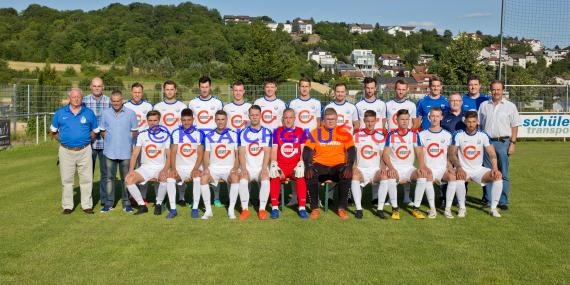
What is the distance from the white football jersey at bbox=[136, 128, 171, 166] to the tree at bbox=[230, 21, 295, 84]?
1031 inches

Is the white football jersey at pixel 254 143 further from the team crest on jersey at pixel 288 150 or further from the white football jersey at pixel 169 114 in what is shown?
the white football jersey at pixel 169 114

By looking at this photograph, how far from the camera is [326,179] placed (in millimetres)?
7047

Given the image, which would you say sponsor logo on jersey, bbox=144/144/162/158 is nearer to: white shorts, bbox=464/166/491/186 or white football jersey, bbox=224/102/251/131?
white football jersey, bbox=224/102/251/131

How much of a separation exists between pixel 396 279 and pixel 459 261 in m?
0.86

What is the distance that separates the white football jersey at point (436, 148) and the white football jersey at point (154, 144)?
363 centimetres

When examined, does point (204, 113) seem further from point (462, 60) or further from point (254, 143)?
point (462, 60)

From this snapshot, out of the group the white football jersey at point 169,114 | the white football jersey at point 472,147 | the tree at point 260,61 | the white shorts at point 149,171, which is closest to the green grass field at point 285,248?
the white shorts at point 149,171

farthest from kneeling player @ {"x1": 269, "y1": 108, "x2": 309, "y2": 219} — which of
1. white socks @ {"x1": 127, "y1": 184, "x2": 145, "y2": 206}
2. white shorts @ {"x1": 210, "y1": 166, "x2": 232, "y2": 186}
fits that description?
white socks @ {"x1": 127, "y1": 184, "x2": 145, "y2": 206}

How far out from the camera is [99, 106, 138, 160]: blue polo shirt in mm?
7113

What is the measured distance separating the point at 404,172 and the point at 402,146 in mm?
373

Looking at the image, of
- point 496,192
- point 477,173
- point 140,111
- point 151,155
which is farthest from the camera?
point 140,111

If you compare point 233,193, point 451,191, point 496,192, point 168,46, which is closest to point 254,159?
point 233,193

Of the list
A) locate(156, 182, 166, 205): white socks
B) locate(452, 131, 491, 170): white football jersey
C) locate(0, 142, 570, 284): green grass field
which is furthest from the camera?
locate(452, 131, 491, 170): white football jersey

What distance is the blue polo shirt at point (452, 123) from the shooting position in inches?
295
